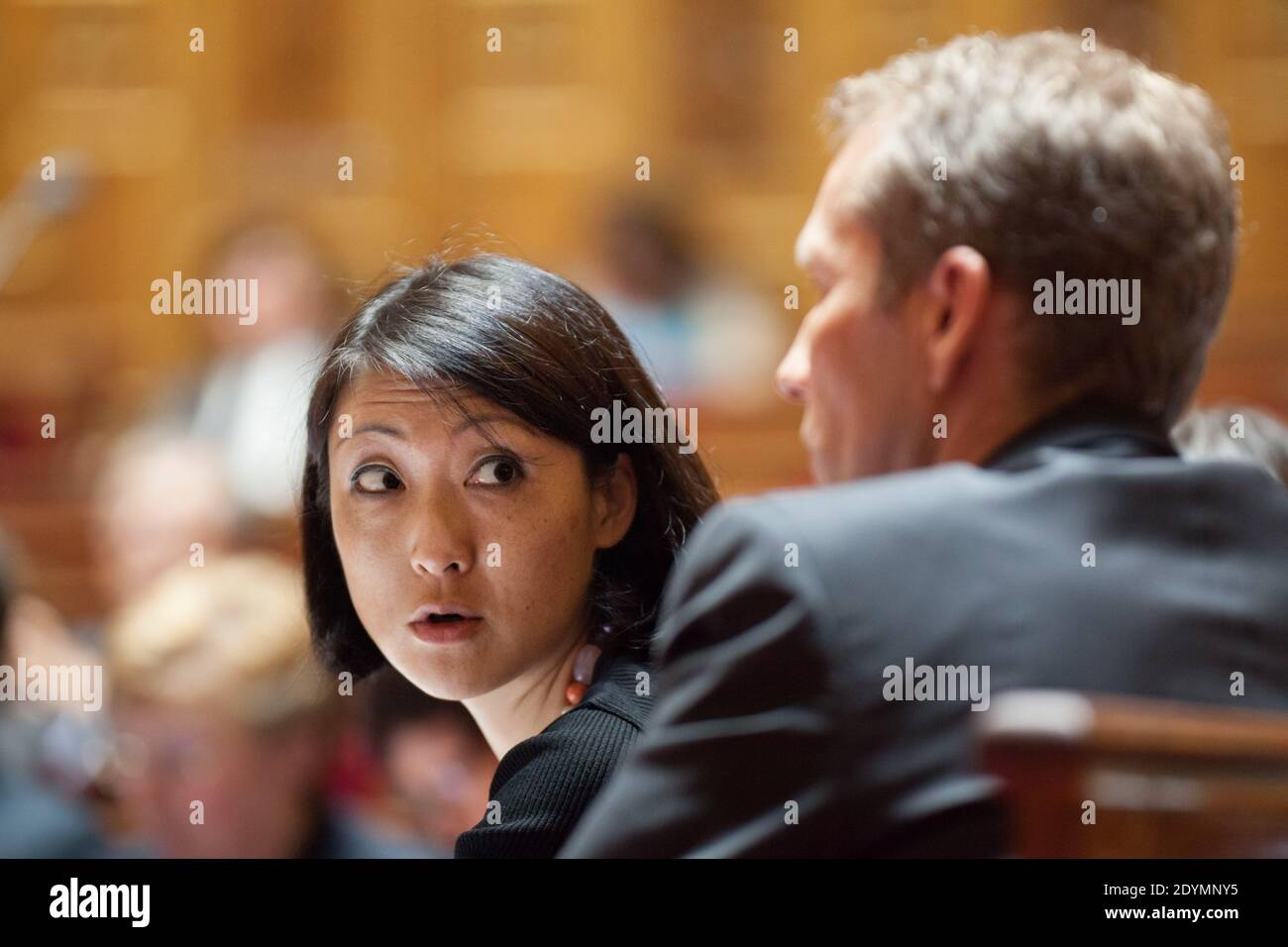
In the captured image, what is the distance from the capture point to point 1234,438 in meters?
1.92

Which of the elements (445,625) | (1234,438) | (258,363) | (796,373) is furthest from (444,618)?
(258,363)

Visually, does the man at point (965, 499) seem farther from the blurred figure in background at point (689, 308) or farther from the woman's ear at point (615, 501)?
the blurred figure in background at point (689, 308)

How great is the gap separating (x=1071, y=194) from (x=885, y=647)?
38 centimetres

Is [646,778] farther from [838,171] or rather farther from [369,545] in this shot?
[838,171]

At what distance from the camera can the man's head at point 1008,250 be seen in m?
1.14

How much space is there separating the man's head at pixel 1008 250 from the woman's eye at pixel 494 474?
0.24m

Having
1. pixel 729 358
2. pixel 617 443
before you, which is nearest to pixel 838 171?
pixel 617 443

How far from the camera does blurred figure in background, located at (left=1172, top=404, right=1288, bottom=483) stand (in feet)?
6.15

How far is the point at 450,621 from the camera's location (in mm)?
1219

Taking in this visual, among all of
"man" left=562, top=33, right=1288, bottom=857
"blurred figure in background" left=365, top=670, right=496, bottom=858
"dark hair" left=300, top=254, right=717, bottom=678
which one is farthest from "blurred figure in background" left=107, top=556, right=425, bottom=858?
"man" left=562, top=33, right=1288, bottom=857

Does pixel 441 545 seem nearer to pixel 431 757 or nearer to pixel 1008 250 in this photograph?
pixel 1008 250

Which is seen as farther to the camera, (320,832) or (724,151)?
(724,151)

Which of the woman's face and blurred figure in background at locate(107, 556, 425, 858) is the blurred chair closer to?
the woman's face

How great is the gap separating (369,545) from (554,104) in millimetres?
4050
